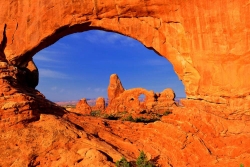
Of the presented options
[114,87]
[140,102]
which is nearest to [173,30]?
[140,102]

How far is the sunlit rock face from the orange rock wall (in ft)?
0.20

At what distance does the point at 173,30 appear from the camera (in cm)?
1830

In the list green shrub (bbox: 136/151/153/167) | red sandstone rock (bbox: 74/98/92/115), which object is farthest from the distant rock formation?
green shrub (bbox: 136/151/153/167)

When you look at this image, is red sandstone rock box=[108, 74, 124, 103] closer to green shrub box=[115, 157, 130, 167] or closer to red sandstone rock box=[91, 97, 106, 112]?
red sandstone rock box=[91, 97, 106, 112]

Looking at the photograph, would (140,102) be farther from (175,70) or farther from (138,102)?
(175,70)

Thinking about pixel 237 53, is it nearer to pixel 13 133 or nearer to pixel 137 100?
pixel 13 133

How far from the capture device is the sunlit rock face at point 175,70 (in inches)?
494

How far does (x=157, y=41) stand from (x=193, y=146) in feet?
26.5

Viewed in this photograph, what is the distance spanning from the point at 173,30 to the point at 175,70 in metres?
2.84

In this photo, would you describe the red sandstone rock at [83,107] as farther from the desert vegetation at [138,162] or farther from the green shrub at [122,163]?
the green shrub at [122,163]

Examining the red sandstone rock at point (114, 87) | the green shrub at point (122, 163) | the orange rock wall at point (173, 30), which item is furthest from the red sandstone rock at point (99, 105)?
the green shrub at point (122, 163)

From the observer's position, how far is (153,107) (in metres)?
54.4

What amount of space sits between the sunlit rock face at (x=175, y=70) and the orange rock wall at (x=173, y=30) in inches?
2.4

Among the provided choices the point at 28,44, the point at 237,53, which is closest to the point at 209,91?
the point at 237,53
